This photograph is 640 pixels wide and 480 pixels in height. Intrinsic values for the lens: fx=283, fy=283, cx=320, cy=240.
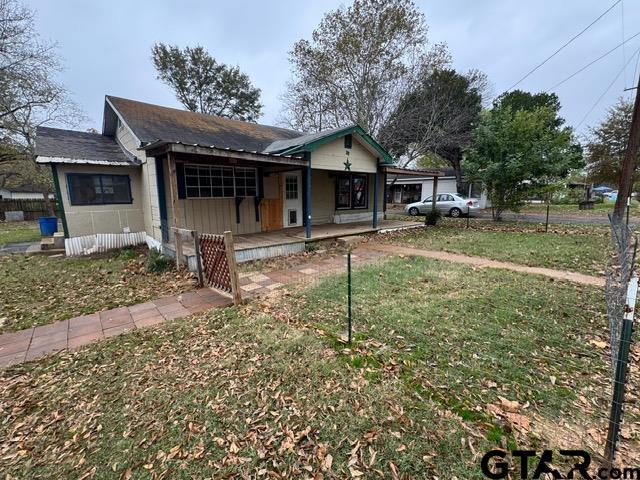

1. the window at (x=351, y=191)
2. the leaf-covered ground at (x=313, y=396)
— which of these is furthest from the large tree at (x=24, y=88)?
the leaf-covered ground at (x=313, y=396)

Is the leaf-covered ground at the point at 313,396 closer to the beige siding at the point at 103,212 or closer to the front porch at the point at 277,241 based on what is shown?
the front porch at the point at 277,241

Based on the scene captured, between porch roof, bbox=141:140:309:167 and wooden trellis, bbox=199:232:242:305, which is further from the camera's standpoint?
porch roof, bbox=141:140:309:167

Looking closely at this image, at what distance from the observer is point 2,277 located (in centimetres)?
628

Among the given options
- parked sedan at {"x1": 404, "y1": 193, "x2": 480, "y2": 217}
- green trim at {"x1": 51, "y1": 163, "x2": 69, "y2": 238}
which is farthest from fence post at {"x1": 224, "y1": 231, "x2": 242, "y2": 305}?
parked sedan at {"x1": 404, "y1": 193, "x2": 480, "y2": 217}

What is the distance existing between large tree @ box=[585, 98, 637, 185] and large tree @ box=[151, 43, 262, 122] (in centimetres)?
3050

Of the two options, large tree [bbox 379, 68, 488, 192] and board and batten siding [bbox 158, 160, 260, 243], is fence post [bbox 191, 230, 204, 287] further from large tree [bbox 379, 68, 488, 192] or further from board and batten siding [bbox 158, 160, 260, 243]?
large tree [bbox 379, 68, 488, 192]

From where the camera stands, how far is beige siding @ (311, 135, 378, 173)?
905cm

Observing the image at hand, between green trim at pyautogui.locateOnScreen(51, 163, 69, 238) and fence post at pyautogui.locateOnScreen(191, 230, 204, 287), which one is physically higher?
green trim at pyautogui.locateOnScreen(51, 163, 69, 238)

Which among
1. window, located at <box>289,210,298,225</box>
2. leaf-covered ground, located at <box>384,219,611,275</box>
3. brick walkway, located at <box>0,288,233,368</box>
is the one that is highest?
window, located at <box>289,210,298,225</box>

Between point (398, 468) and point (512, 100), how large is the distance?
33.9 meters

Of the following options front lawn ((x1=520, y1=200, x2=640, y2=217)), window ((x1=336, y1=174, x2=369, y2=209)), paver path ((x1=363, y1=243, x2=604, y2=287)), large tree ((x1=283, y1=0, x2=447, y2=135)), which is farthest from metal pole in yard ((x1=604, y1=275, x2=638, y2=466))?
front lawn ((x1=520, y1=200, x2=640, y2=217))

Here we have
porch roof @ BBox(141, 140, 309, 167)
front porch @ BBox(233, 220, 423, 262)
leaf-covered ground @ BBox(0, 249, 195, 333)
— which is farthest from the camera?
front porch @ BBox(233, 220, 423, 262)

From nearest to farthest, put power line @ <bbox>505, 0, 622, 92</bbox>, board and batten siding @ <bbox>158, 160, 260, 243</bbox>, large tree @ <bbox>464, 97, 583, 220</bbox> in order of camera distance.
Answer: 1. board and batten siding @ <bbox>158, 160, 260, 243</bbox>
2. power line @ <bbox>505, 0, 622, 92</bbox>
3. large tree @ <bbox>464, 97, 583, 220</bbox>

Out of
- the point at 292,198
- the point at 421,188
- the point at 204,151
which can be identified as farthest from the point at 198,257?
the point at 421,188
